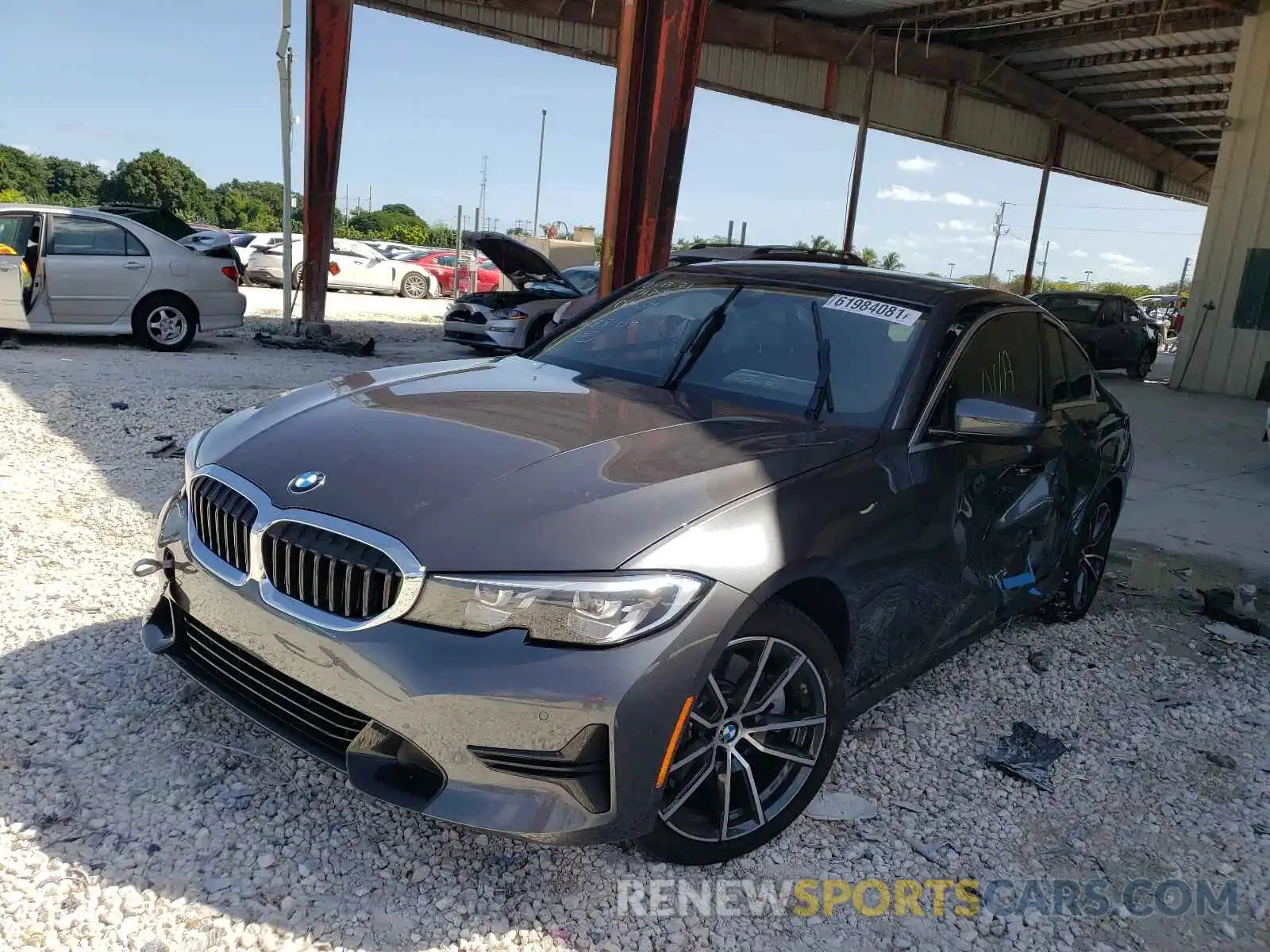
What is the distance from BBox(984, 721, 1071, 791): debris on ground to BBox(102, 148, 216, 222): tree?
3300 inches

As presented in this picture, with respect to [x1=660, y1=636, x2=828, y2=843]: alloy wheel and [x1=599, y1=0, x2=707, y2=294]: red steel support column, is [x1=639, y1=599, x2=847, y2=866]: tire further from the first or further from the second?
[x1=599, y1=0, x2=707, y2=294]: red steel support column

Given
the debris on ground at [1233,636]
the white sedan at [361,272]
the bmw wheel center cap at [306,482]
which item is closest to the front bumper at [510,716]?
the bmw wheel center cap at [306,482]

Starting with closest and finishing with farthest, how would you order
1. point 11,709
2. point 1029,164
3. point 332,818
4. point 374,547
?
point 374,547 → point 332,818 → point 11,709 → point 1029,164

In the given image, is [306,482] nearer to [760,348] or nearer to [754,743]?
[754,743]

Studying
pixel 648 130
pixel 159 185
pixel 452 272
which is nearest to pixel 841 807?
pixel 648 130

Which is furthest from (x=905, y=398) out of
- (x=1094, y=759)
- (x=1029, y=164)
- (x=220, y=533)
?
(x=1029, y=164)

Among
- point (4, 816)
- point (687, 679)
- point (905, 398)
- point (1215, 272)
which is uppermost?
point (1215, 272)

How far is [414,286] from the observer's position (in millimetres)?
23875

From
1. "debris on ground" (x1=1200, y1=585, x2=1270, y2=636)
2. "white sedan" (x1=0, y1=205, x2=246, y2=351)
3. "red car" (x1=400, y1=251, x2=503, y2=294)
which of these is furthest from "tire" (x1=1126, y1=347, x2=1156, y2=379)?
"white sedan" (x1=0, y1=205, x2=246, y2=351)

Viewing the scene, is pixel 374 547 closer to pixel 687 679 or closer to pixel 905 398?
pixel 687 679

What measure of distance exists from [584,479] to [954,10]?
16.0m

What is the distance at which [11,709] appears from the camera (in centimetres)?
296

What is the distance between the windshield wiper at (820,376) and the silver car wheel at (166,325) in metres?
9.44

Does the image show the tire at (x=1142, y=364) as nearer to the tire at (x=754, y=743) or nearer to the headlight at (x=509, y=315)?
the headlight at (x=509, y=315)
